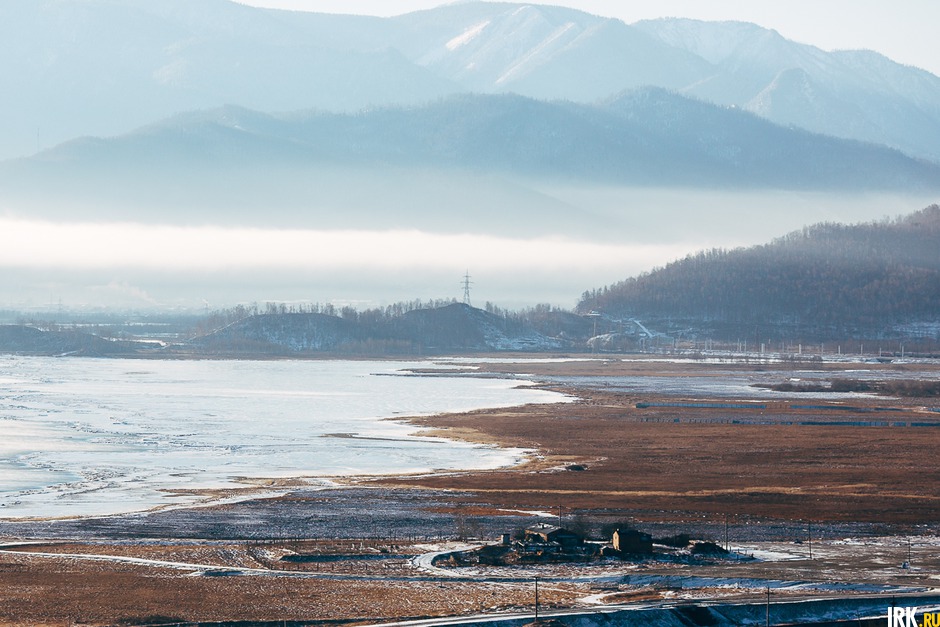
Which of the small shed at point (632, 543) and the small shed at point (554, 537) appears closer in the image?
the small shed at point (632, 543)

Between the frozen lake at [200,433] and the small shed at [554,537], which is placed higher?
the frozen lake at [200,433]

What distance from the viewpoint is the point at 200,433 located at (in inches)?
3625

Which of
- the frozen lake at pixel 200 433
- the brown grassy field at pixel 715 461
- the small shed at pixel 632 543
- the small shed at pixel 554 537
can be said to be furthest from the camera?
the frozen lake at pixel 200 433

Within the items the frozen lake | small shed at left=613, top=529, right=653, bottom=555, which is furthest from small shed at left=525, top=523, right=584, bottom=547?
the frozen lake

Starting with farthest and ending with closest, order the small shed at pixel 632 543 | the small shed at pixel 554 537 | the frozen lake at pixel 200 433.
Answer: the frozen lake at pixel 200 433 → the small shed at pixel 554 537 → the small shed at pixel 632 543

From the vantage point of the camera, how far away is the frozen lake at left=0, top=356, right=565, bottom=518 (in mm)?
67500

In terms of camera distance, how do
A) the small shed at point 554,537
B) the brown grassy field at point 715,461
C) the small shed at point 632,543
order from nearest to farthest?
the small shed at point 632,543
the small shed at point 554,537
the brown grassy field at point 715,461

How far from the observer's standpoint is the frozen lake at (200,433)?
221 ft

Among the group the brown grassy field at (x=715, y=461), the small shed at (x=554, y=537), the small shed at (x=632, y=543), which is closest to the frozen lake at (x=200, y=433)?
the brown grassy field at (x=715, y=461)

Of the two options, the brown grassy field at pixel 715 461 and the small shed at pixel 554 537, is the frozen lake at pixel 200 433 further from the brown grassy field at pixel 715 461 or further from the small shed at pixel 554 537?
the small shed at pixel 554 537

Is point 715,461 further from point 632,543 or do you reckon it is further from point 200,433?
point 200,433

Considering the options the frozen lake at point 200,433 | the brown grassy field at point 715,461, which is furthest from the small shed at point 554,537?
the frozen lake at point 200,433

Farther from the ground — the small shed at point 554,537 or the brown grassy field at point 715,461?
the brown grassy field at point 715,461

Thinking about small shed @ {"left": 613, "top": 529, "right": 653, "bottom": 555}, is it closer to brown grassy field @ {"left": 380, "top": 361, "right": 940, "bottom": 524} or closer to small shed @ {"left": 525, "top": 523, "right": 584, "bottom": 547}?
small shed @ {"left": 525, "top": 523, "right": 584, "bottom": 547}
